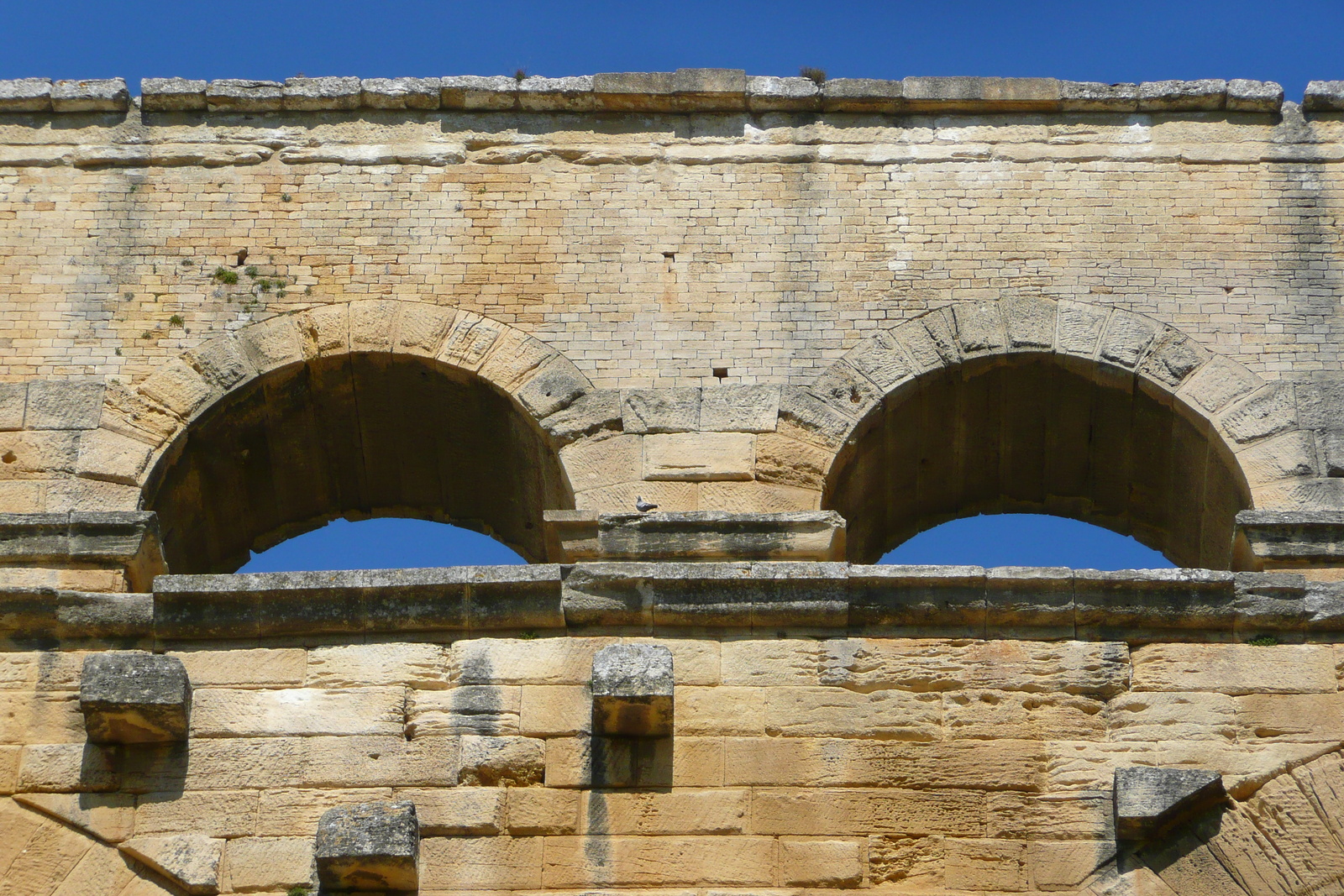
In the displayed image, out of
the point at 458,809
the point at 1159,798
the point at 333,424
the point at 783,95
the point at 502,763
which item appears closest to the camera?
the point at 1159,798

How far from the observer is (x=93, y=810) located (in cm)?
961

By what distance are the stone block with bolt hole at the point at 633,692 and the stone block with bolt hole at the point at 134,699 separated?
198 centimetres

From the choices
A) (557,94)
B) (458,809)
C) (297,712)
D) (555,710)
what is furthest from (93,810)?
(557,94)

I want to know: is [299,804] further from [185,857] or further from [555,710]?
[555,710]

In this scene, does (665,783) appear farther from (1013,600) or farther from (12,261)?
(12,261)

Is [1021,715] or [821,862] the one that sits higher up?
[1021,715]

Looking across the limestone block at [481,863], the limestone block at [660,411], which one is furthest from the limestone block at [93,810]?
the limestone block at [660,411]

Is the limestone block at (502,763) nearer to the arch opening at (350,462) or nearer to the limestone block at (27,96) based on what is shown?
the arch opening at (350,462)

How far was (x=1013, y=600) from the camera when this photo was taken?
10.1 metres

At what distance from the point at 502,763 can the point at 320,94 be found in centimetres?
509

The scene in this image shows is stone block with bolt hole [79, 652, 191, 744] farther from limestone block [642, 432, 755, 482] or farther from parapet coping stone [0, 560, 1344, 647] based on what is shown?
limestone block [642, 432, 755, 482]

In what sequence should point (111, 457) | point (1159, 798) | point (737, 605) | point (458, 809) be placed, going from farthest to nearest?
point (111, 457)
point (737, 605)
point (458, 809)
point (1159, 798)

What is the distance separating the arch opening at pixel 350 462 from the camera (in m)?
11.9

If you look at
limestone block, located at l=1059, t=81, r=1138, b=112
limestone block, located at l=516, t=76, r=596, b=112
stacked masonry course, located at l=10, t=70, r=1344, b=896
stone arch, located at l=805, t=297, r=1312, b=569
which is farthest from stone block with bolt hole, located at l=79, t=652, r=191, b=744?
limestone block, located at l=1059, t=81, r=1138, b=112
